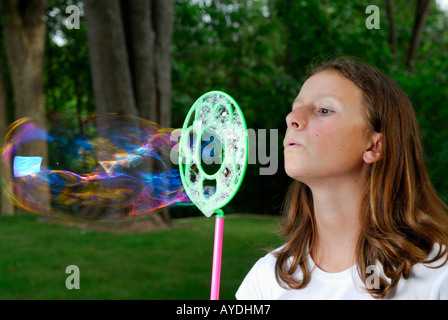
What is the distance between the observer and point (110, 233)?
687 cm

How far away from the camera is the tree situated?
6.62 m

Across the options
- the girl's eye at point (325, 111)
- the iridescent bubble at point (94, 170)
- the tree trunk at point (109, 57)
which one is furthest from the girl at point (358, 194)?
the tree trunk at point (109, 57)

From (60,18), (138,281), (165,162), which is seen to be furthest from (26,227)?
(60,18)

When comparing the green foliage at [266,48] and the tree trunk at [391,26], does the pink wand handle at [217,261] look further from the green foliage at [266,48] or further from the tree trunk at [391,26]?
the tree trunk at [391,26]

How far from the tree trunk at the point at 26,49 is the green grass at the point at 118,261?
14.3ft

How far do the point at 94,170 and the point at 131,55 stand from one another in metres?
4.78

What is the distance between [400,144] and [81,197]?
1.56m

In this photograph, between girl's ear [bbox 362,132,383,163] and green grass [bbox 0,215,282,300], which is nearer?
girl's ear [bbox 362,132,383,163]

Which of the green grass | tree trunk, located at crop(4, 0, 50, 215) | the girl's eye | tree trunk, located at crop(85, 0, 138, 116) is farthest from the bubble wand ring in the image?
tree trunk, located at crop(4, 0, 50, 215)

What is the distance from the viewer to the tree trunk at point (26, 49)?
11.1 metres

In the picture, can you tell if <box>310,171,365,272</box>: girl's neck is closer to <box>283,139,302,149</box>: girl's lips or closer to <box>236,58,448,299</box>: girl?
<box>236,58,448,299</box>: girl

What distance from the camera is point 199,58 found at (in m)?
16.8

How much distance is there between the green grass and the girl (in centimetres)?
182
